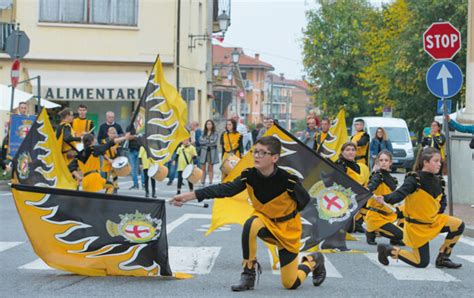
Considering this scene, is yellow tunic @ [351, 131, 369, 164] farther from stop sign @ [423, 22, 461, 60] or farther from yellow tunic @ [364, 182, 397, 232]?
yellow tunic @ [364, 182, 397, 232]

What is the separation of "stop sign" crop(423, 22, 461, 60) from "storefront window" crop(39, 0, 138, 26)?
72.6 ft

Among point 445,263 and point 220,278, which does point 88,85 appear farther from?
point 220,278

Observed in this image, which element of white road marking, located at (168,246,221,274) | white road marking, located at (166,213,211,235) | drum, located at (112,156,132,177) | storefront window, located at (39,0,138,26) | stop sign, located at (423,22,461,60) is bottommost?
white road marking, located at (166,213,211,235)

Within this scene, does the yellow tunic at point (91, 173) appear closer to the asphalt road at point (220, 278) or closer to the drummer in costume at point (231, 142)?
the asphalt road at point (220, 278)

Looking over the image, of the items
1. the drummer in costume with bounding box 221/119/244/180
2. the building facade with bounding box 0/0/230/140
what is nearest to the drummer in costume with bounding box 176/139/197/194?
the drummer in costume with bounding box 221/119/244/180

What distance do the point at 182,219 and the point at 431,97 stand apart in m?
31.7

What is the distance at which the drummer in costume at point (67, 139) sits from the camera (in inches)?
642

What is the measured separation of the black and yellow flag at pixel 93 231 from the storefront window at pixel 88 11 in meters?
29.4

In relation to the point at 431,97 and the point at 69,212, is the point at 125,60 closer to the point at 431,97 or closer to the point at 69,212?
the point at 431,97

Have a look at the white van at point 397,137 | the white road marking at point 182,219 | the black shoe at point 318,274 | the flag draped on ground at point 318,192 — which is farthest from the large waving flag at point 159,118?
the white van at point 397,137

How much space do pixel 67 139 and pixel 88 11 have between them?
870 inches

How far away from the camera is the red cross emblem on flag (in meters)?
10.6

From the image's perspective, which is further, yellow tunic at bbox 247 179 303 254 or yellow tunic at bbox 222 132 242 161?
yellow tunic at bbox 222 132 242 161

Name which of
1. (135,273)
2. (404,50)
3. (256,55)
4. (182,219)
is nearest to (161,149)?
(182,219)
